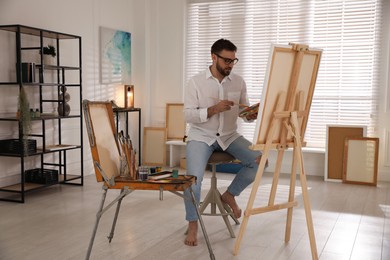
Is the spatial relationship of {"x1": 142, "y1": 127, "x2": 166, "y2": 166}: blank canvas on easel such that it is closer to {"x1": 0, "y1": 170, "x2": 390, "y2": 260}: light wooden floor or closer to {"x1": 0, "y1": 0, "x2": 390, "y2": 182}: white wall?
{"x1": 0, "y1": 0, "x2": 390, "y2": 182}: white wall

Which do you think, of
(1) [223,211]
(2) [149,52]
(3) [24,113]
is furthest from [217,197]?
(2) [149,52]

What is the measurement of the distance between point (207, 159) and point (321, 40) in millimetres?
3345

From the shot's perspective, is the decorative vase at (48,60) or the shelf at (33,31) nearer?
the shelf at (33,31)

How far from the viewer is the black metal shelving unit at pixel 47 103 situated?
439 centimetres

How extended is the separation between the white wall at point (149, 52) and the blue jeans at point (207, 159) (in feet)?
9.17

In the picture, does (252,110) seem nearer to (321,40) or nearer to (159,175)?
(159,175)

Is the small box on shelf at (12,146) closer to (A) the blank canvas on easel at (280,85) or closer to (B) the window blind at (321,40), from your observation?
(A) the blank canvas on easel at (280,85)

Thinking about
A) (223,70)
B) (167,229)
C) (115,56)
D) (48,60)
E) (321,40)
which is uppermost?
(321,40)

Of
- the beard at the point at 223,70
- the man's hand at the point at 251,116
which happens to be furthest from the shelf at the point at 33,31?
the man's hand at the point at 251,116

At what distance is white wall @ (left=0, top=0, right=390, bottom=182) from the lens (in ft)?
18.6

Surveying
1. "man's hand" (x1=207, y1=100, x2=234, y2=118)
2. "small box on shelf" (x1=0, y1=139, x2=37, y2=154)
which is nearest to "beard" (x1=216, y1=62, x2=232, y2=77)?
"man's hand" (x1=207, y1=100, x2=234, y2=118)

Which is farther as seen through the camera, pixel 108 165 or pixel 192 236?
pixel 192 236

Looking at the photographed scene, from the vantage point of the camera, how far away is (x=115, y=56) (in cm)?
631

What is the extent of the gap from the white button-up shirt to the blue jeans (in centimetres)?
5
